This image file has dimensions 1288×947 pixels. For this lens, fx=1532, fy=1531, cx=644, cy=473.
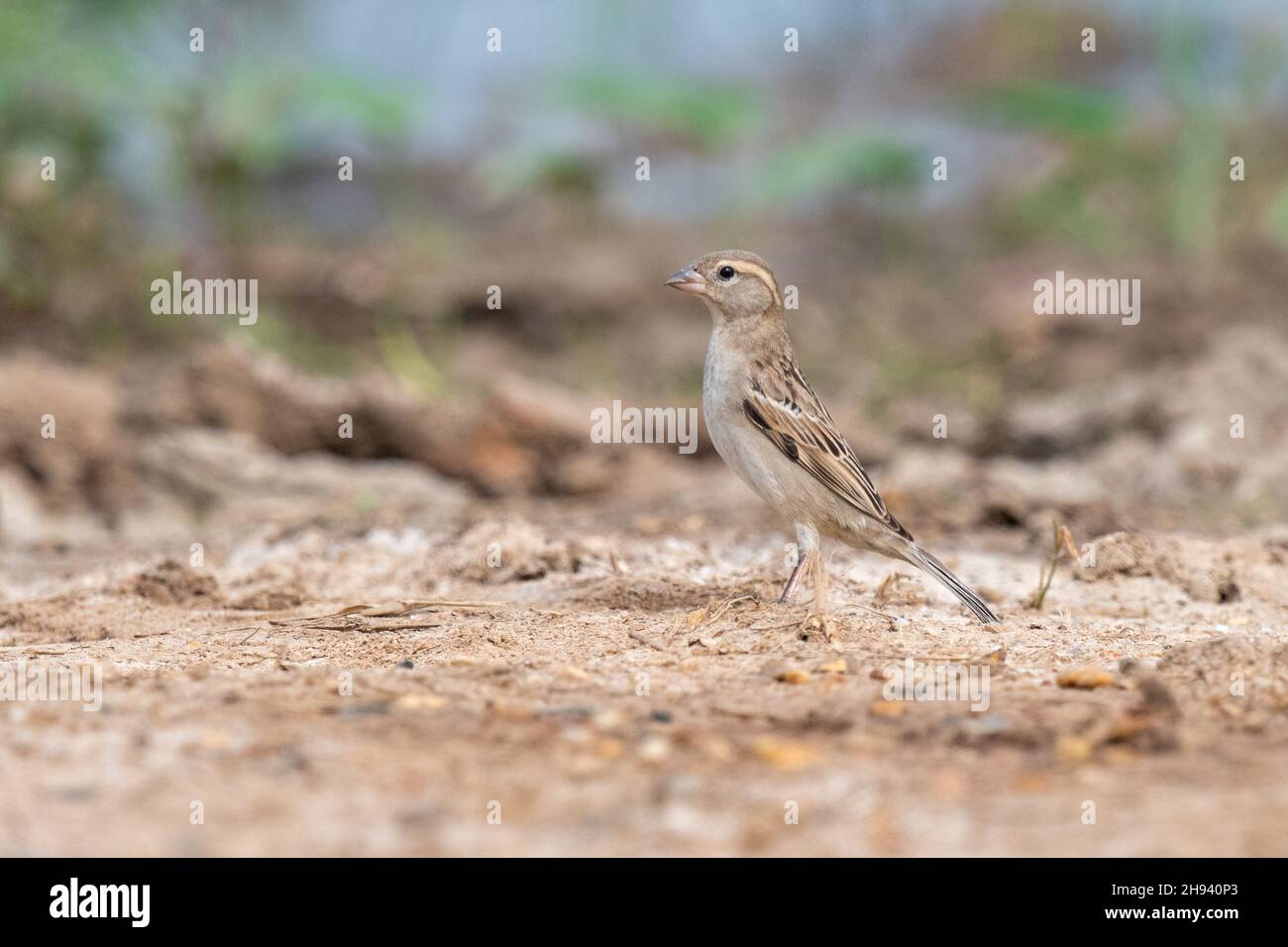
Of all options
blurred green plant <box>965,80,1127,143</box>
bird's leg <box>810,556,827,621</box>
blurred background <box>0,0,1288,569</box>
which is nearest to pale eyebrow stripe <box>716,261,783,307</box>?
bird's leg <box>810,556,827,621</box>

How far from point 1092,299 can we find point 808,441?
599 centimetres

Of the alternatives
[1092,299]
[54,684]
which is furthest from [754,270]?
[1092,299]

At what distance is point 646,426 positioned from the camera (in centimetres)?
961

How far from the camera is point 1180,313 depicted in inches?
409

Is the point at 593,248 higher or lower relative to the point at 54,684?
higher

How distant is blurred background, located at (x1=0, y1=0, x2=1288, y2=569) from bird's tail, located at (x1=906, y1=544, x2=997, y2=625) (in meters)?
1.39

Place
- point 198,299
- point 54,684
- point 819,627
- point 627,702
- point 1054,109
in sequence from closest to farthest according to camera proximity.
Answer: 1. point 627,702
2. point 54,684
3. point 819,627
4. point 1054,109
5. point 198,299

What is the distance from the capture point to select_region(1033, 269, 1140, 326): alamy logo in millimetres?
10766

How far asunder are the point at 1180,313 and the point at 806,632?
6.39m

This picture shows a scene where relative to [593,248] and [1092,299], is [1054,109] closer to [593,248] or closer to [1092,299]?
[1092,299]

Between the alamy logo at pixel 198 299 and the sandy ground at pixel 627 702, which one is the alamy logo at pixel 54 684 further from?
the alamy logo at pixel 198 299

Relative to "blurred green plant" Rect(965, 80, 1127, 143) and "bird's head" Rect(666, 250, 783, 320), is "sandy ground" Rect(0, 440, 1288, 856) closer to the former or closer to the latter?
"bird's head" Rect(666, 250, 783, 320)
